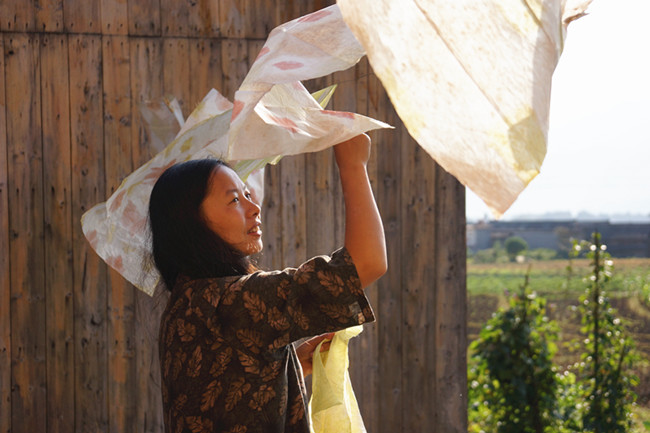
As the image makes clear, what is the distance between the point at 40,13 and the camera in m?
3.27

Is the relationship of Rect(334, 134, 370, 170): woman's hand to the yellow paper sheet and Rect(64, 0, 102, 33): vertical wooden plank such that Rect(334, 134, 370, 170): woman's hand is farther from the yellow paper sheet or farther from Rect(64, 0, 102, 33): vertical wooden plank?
Rect(64, 0, 102, 33): vertical wooden plank

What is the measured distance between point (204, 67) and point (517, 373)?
95.5 inches

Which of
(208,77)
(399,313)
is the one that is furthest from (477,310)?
(208,77)

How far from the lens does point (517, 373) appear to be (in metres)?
4.02

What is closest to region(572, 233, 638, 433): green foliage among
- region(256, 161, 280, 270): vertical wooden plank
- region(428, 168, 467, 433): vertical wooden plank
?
region(428, 168, 467, 433): vertical wooden plank

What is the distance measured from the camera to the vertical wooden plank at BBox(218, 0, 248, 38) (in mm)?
3436

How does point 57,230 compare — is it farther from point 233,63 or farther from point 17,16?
point 233,63

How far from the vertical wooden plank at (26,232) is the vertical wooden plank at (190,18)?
61 centimetres

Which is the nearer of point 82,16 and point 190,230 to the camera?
point 190,230

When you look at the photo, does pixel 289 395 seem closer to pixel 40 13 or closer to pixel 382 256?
pixel 382 256

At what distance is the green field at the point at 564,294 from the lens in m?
7.54

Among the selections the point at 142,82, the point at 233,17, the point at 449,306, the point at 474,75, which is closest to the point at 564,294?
the point at 449,306

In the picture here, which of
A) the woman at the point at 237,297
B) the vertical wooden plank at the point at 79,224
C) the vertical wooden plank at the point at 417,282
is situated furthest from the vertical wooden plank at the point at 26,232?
the woman at the point at 237,297

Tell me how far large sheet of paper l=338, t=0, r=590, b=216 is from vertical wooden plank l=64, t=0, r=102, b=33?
272 cm
